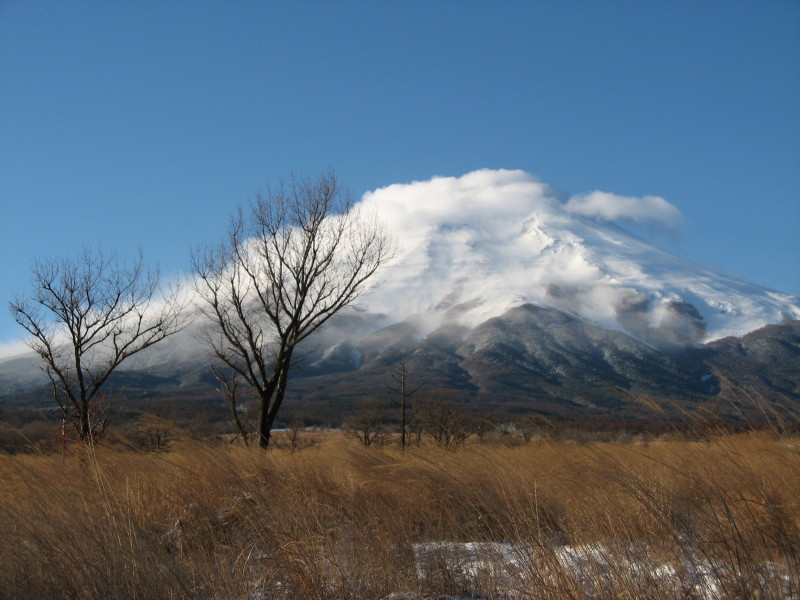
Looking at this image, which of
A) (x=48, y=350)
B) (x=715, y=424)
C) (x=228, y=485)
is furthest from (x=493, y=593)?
(x=48, y=350)

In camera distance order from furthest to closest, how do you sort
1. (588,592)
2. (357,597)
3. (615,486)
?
(615,486) < (357,597) < (588,592)

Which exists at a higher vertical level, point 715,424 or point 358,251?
point 358,251

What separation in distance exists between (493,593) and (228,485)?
3085mm

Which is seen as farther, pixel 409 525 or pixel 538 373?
pixel 538 373

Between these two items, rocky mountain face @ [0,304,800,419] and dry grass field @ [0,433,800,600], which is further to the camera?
rocky mountain face @ [0,304,800,419]

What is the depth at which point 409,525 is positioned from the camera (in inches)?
196

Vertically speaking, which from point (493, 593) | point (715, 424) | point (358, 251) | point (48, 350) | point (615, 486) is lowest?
point (493, 593)

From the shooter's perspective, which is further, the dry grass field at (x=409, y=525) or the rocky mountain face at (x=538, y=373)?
the rocky mountain face at (x=538, y=373)

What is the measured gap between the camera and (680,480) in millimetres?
5156

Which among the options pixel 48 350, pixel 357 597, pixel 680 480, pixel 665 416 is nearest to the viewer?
pixel 357 597

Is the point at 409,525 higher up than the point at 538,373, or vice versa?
the point at 409,525

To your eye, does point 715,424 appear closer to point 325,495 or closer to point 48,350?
point 325,495

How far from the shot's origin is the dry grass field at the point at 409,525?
3.24 metres

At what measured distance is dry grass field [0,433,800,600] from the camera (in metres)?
3.24
